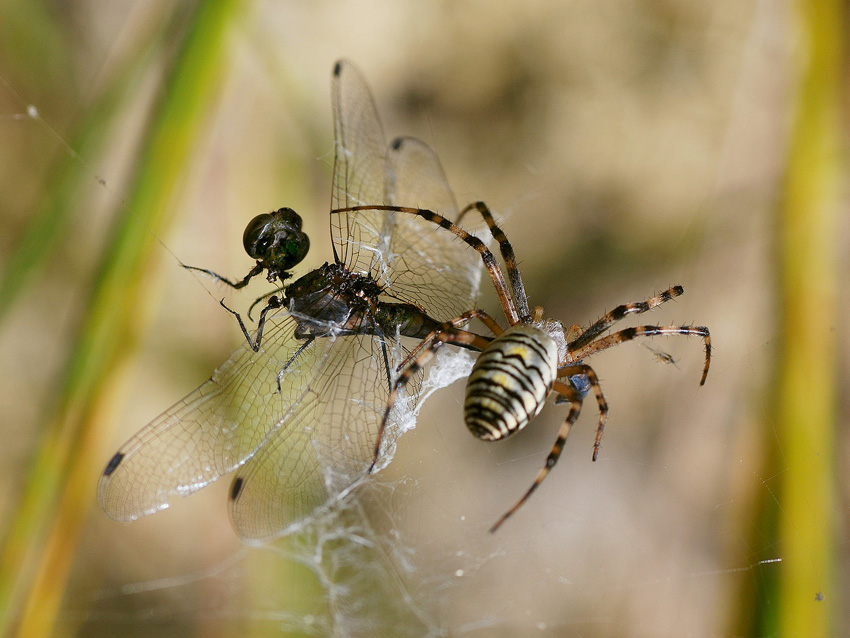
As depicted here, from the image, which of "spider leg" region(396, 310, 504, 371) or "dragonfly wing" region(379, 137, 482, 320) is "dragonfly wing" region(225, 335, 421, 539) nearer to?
"spider leg" region(396, 310, 504, 371)

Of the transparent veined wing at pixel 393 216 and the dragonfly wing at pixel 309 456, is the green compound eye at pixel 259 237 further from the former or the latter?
the dragonfly wing at pixel 309 456

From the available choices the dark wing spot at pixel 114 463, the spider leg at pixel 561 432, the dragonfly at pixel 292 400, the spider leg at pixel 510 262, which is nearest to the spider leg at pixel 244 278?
the dragonfly at pixel 292 400

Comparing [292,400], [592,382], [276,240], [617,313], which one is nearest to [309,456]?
[292,400]

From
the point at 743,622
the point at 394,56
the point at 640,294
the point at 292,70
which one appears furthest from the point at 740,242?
the point at 292,70

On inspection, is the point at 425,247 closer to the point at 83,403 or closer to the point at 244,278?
the point at 244,278

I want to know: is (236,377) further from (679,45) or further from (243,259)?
(679,45)
